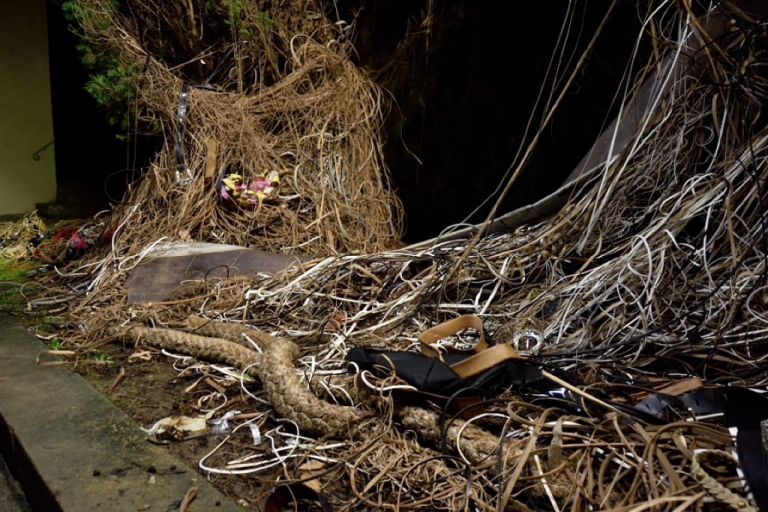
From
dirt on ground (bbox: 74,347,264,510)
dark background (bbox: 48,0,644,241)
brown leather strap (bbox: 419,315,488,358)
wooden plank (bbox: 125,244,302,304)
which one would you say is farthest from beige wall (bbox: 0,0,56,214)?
brown leather strap (bbox: 419,315,488,358)

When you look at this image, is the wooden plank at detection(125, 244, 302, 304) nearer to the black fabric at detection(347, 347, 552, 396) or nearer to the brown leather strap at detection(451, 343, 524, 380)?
the black fabric at detection(347, 347, 552, 396)

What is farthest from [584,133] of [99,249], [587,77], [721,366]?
[99,249]

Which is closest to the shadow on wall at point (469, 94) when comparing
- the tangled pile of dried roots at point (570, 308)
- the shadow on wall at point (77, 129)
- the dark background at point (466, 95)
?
the dark background at point (466, 95)

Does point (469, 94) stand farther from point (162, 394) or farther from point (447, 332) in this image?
point (162, 394)

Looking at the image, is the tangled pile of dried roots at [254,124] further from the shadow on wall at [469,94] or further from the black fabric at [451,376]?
the black fabric at [451,376]

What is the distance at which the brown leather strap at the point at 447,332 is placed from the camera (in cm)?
253

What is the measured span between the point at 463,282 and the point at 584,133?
2.98m

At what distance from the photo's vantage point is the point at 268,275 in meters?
4.18

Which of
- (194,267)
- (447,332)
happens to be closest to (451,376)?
(447,332)

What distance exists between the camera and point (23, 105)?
785 centimetres

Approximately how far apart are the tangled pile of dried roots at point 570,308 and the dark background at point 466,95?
1.68 m

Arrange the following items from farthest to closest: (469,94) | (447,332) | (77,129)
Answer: (77,129), (469,94), (447,332)

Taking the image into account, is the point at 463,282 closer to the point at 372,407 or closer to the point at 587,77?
the point at 372,407

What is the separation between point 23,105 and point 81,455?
22.6ft
